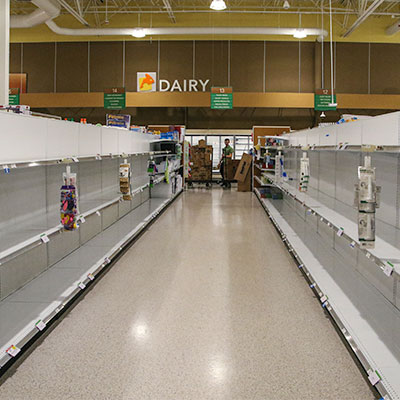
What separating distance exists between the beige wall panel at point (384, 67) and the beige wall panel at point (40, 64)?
37.9ft

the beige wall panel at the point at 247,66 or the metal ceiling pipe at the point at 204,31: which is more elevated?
the metal ceiling pipe at the point at 204,31

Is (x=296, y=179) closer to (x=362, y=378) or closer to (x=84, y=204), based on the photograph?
(x=84, y=204)

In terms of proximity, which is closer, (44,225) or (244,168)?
(44,225)

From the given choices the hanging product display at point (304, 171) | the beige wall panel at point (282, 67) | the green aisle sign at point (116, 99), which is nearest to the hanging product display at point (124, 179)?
the hanging product display at point (304, 171)

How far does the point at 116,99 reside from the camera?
15086mm

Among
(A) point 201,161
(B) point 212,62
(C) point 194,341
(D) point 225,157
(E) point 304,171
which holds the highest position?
(B) point 212,62

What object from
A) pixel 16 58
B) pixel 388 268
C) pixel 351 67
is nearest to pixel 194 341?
pixel 388 268

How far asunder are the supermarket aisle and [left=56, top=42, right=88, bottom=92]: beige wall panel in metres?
12.6

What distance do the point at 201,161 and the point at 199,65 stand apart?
139 inches

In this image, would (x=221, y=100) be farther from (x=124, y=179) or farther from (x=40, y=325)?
(x=40, y=325)

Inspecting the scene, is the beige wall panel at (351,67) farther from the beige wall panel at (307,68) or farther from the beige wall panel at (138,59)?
the beige wall panel at (138,59)

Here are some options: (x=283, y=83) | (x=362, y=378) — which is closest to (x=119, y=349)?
(x=362, y=378)

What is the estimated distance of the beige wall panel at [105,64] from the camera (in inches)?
664

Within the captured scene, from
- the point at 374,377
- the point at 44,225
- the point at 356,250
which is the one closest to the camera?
the point at 374,377
